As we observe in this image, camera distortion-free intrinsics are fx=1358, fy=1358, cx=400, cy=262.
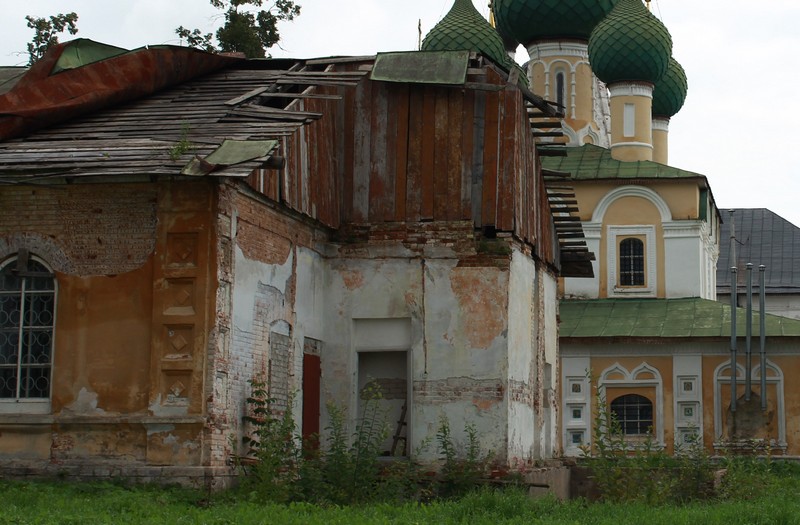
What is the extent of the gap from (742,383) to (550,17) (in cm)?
1106

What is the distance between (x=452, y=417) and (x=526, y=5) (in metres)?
20.2

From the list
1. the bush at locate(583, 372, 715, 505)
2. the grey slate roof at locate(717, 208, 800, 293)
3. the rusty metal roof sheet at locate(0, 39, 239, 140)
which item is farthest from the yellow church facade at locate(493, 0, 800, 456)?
the rusty metal roof sheet at locate(0, 39, 239, 140)

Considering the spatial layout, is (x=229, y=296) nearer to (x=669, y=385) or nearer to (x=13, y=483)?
(x=13, y=483)

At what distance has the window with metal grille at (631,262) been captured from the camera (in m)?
31.6

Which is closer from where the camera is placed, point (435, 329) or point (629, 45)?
point (435, 329)

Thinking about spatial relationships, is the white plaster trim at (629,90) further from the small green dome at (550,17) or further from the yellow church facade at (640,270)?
the small green dome at (550,17)

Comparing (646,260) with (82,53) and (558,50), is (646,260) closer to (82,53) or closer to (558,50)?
(558,50)

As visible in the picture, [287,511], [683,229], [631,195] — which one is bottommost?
[287,511]

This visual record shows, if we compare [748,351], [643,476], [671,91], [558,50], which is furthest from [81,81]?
[671,91]

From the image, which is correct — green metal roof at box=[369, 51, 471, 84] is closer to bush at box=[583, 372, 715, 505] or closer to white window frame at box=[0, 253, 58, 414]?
bush at box=[583, 372, 715, 505]

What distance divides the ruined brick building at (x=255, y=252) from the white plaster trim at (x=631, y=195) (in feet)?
43.2

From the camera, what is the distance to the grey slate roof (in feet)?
139

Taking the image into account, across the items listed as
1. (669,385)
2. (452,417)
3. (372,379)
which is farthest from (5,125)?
(669,385)

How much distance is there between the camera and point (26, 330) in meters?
13.6
